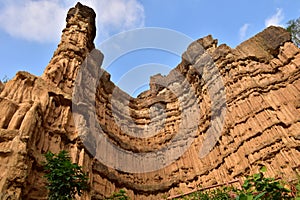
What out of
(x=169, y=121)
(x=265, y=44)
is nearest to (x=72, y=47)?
(x=169, y=121)

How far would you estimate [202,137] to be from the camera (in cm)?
2272

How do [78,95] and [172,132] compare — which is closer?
[78,95]

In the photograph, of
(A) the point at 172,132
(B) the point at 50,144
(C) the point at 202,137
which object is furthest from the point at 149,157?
(B) the point at 50,144

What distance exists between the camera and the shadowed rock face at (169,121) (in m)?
12.0

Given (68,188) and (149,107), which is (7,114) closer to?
(68,188)

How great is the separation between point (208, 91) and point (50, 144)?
15.5 meters

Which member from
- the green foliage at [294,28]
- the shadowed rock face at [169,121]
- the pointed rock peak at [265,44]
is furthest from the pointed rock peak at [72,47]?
the green foliage at [294,28]

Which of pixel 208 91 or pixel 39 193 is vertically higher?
pixel 208 91

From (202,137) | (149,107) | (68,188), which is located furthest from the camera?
(149,107)

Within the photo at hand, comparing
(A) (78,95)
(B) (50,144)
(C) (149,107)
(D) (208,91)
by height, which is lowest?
(B) (50,144)

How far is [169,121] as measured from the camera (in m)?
27.4

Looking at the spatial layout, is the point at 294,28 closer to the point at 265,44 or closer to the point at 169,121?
the point at 265,44

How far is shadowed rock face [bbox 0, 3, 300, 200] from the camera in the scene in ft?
39.2

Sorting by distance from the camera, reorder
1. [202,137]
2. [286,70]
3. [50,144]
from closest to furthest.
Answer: [50,144] → [286,70] → [202,137]
